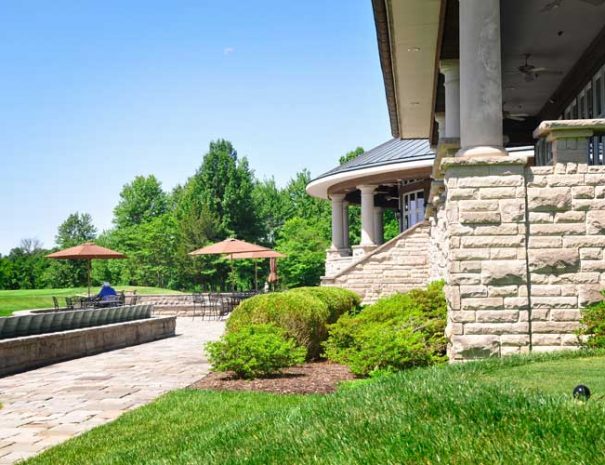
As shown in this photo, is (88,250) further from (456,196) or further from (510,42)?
(456,196)

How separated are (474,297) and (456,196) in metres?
1.31

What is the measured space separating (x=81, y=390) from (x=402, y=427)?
6631mm

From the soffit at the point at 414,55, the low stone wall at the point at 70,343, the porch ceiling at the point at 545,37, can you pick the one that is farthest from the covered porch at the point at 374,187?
the low stone wall at the point at 70,343

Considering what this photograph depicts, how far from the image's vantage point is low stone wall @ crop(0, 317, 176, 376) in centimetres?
1243

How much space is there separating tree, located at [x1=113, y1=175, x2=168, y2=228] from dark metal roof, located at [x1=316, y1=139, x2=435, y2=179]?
5531cm

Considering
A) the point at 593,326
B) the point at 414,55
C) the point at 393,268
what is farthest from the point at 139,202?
the point at 593,326

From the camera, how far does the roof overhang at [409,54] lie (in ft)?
38.6

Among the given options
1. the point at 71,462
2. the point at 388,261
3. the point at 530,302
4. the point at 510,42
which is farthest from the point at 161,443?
the point at 388,261

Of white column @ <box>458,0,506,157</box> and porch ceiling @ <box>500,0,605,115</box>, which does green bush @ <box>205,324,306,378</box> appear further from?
porch ceiling @ <box>500,0,605,115</box>

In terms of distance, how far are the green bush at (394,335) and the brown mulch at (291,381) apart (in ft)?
1.00

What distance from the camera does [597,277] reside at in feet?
28.9

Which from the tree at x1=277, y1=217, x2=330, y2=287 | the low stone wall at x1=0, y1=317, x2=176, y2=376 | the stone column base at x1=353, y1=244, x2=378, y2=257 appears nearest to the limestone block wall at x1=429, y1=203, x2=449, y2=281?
the low stone wall at x1=0, y1=317, x2=176, y2=376

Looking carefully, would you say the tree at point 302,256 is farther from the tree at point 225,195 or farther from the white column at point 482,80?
the white column at point 482,80

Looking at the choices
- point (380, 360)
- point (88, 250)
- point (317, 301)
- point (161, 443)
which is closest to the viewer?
point (161, 443)
